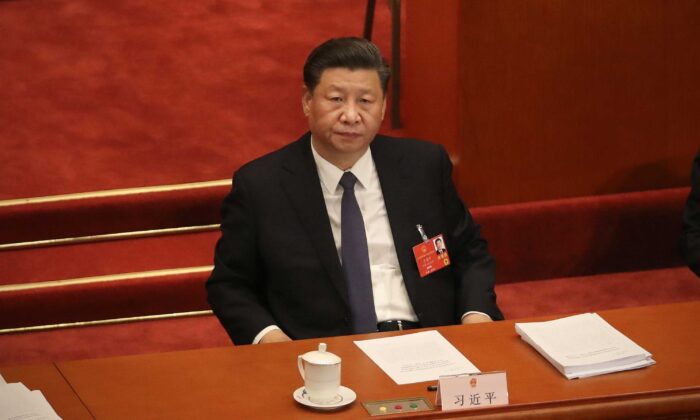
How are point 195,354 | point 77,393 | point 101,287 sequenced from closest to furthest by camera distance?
point 77,393, point 195,354, point 101,287

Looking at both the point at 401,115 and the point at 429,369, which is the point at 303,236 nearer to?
the point at 429,369

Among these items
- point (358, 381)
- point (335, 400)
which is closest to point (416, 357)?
point (358, 381)

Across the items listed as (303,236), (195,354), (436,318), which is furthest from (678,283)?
(195,354)

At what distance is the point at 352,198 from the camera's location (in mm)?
2936

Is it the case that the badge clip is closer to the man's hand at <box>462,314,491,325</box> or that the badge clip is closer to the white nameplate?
the man's hand at <box>462,314,491,325</box>

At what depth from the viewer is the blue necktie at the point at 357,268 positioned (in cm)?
290

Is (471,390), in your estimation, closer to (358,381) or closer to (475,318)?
(358,381)

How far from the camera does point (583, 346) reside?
2502 mm

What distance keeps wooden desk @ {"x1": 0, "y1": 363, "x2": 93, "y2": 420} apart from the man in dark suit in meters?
0.56

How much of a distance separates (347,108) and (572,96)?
1412mm

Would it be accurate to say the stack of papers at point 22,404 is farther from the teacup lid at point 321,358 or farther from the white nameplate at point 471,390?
the white nameplate at point 471,390

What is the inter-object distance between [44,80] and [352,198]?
244cm

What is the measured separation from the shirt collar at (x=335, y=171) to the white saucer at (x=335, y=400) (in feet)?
2.45

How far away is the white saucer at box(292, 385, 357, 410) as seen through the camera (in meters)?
2.22
